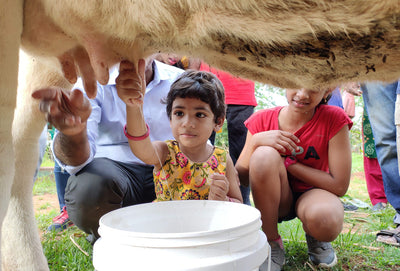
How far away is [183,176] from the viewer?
6.05 feet

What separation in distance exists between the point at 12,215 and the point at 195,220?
32.6 inches

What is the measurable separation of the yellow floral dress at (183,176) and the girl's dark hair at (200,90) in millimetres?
222

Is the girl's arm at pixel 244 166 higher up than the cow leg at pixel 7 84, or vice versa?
the cow leg at pixel 7 84

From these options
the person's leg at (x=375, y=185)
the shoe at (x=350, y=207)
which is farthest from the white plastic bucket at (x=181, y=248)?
the person's leg at (x=375, y=185)

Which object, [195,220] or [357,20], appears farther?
[195,220]

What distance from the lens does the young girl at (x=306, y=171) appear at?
1769 millimetres

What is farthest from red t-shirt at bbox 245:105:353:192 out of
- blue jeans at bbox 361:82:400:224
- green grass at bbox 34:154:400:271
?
blue jeans at bbox 361:82:400:224

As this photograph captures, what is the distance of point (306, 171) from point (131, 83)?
97cm

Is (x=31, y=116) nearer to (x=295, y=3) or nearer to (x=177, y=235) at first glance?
(x=177, y=235)

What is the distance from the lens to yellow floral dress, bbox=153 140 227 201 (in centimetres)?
181

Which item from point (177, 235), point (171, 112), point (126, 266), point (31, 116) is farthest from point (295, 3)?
point (31, 116)

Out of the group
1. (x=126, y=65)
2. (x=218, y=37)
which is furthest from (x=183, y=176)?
(x=218, y=37)

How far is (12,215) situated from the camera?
1610mm

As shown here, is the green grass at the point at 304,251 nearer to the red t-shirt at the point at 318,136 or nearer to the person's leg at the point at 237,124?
the red t-shirt at the point at 318,136
